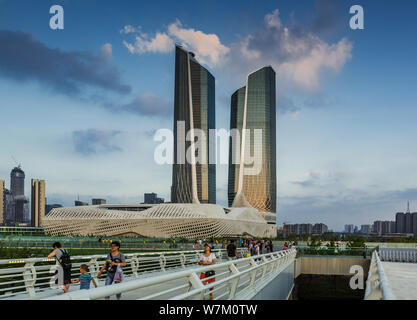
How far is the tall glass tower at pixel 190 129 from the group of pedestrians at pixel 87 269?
584 feet

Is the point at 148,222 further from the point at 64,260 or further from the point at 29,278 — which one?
the point at 64,260

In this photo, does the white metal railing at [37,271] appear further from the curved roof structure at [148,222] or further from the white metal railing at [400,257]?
the curved roof structure at [148,222]

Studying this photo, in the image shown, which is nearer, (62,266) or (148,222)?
(62,266)

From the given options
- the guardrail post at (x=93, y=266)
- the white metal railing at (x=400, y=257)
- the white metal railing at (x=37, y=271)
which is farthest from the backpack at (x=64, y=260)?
the white metal railing at (x=400, y=257)

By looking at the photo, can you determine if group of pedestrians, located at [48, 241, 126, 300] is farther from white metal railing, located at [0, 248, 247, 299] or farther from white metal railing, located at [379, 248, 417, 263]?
white metal railing, located at [379, 248, 417, 263]

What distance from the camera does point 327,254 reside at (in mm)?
48969

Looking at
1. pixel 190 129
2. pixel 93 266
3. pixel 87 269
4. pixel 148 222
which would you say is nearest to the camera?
pixel 87 269

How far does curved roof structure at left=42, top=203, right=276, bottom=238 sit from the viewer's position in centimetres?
A: 11950

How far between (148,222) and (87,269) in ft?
361

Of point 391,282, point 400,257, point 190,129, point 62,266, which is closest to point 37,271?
point 62,266

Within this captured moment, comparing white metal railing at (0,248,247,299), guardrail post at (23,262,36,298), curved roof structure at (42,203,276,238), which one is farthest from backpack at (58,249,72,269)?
curved roof structure at (42,203,276,238)

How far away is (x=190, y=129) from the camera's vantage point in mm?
191250

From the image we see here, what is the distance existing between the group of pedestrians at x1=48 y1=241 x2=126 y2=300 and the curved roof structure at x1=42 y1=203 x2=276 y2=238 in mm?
107450
